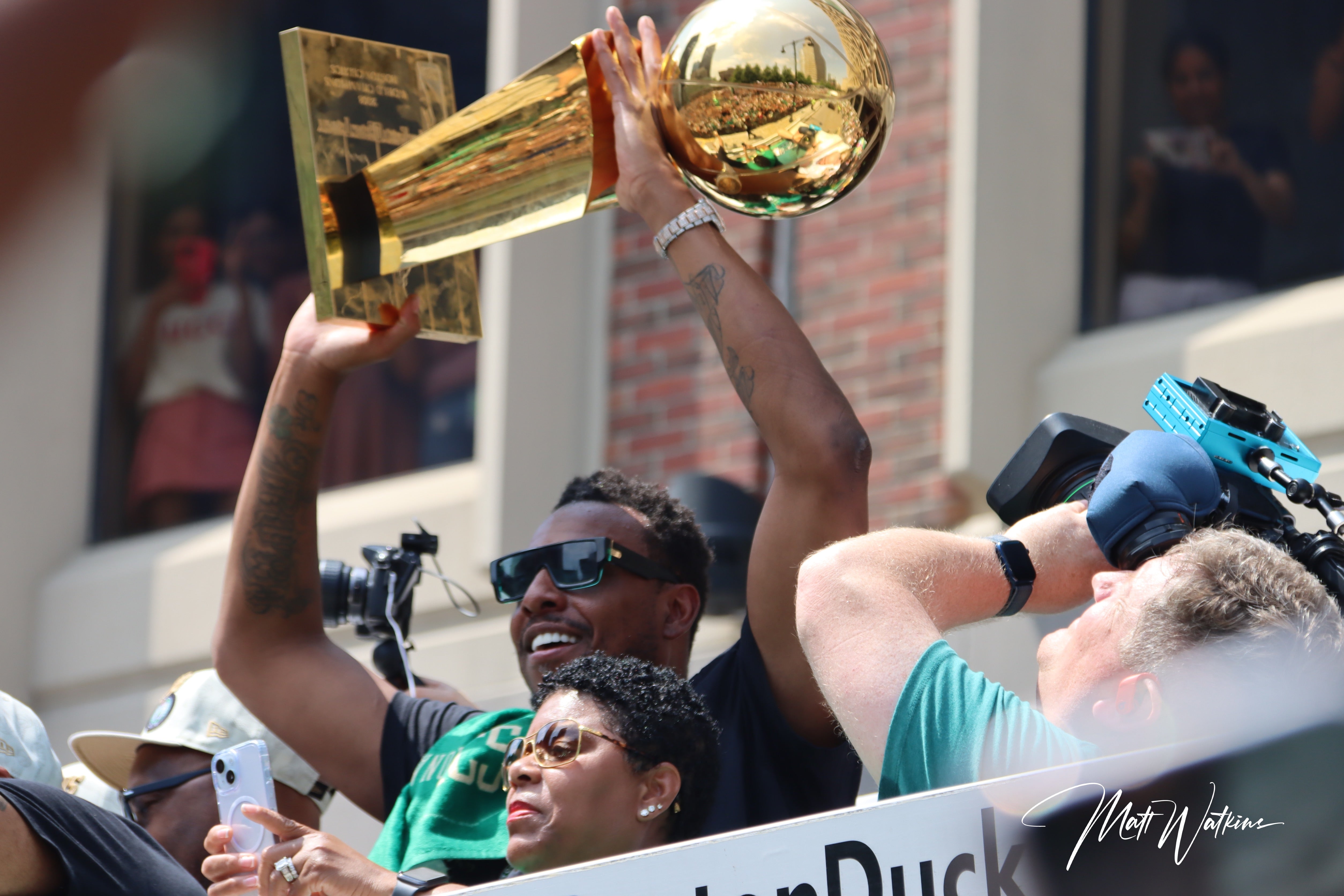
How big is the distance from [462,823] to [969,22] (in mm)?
3596

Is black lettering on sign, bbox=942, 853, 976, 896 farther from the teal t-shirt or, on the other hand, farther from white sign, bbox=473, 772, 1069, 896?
the teal t-shirt

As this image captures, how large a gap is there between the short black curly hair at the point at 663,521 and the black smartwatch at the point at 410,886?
2.78 ft

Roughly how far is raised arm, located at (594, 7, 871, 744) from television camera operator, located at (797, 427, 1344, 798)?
33cm

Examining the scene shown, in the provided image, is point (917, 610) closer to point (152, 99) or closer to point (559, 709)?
point (559, 709)

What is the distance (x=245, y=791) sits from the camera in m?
2.27

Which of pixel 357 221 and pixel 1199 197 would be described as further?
pixel 1199 197

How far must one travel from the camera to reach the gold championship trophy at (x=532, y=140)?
2.32 m

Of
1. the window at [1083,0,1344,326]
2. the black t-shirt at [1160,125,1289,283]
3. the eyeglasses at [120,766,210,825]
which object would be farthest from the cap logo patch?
the black t-shirt at [1160,125,1289,283]

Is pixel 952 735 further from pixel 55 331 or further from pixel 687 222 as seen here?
pixel 55 331

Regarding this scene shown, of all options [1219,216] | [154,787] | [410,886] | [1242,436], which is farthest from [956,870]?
[1219,216]

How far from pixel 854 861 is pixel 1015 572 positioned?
65cm

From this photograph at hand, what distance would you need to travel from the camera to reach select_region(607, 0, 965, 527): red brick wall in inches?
209

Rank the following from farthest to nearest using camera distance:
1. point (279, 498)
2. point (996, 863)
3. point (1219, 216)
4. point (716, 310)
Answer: point (1219, 216)
point (279, 498)
point (716, 310)
point (996, 863)

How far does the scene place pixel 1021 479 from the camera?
2.40 m
